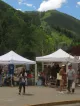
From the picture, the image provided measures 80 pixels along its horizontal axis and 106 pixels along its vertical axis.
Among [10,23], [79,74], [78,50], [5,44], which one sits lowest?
[79,74]

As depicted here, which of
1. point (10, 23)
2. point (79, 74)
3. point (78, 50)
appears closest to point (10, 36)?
point (10, 23)

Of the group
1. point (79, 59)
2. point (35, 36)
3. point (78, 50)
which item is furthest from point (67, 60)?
point (35, 36)

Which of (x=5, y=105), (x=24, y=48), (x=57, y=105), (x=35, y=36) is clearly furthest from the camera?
(x=35, y=36)

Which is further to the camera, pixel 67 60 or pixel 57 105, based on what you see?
pixel 67 60

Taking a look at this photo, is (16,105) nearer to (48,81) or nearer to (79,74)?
(48,81)

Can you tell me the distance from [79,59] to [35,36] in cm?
5879

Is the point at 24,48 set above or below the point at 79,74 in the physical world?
above

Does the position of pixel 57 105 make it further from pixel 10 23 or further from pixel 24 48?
pixel 10 23

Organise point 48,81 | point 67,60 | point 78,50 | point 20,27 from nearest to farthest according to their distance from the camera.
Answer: point 67,60
point 48,81
point 78,50
point 20,27

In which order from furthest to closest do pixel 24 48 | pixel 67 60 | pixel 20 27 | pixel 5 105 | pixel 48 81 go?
1. pixel 20 27
2. pixel 24 48
3. pixel 48 81
4. pixel 67 60
5. pixel 5 105

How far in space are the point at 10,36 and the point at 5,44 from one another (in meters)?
2.07

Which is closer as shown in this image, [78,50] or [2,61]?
[2,61]

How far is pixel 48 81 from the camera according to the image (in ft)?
105

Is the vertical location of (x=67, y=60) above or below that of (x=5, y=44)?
below
